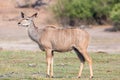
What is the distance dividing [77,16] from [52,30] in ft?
75.3

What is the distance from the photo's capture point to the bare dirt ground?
30275 mm

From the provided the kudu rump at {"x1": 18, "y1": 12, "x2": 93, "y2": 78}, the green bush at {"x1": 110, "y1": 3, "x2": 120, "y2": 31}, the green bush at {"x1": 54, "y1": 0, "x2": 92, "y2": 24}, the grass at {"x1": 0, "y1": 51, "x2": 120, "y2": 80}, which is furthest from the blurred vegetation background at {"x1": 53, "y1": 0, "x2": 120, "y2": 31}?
the kudu rump at {"x1": 18, "y1": 12, "x2": 93, "y2": 78}

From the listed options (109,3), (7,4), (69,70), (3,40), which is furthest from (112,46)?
(7,4)

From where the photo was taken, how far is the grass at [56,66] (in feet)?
53.5

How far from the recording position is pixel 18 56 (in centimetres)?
2281

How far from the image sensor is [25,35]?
36.0m

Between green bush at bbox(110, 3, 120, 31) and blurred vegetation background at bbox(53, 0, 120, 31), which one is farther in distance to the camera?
blurred vegetation background at bbox(53, 0, 120, 31)

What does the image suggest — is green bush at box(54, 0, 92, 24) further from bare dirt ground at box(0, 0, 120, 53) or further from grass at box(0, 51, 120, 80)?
grass at box(0, 51, 120, 80)

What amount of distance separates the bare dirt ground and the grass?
575 cm

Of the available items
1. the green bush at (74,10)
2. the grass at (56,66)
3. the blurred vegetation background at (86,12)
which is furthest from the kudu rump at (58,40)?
the green bush at (74,10)

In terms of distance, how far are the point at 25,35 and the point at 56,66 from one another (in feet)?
54.3

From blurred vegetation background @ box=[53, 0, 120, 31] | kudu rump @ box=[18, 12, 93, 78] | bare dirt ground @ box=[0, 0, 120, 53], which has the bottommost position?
bare dirt ground @ box=[0, 0, 120, 53]

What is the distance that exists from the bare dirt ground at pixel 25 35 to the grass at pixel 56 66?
575 centimetres

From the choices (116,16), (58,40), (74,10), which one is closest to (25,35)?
(74,10)
